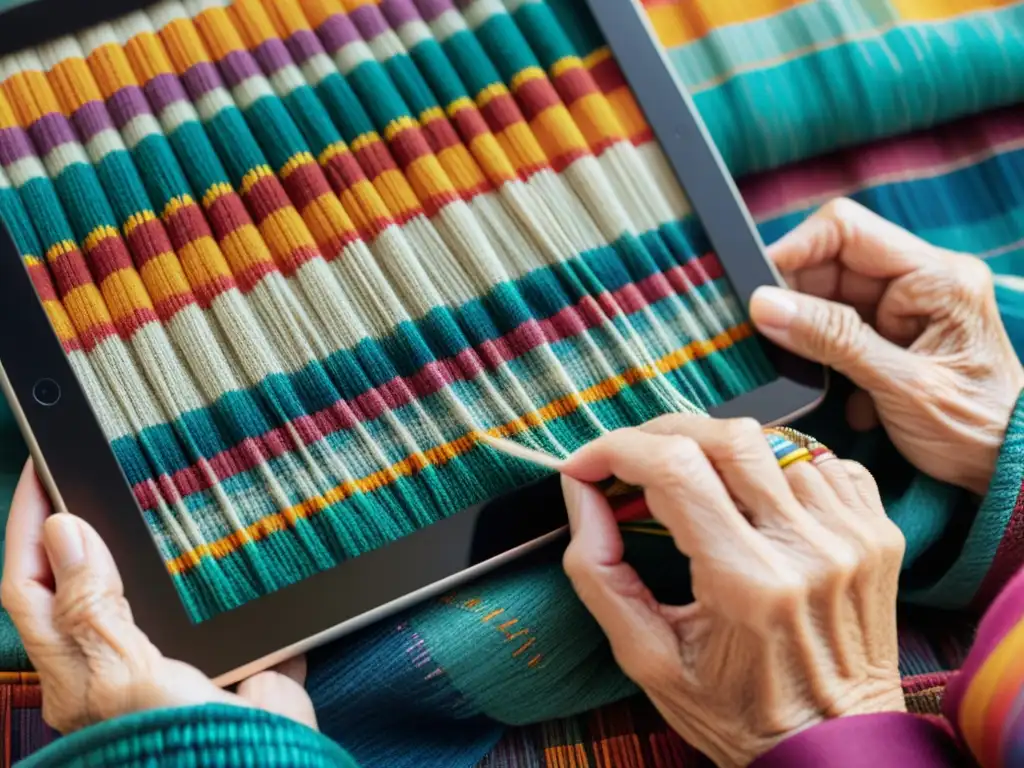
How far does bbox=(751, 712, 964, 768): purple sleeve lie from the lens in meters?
0.54

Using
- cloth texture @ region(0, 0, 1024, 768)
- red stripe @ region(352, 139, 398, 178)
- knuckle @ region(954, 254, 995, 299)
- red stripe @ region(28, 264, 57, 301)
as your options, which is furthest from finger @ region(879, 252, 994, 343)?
red stripe @ region(28, 264, 57, 301)

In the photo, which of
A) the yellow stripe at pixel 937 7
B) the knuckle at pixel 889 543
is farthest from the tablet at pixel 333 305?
the yellow stripe at pixel 937 7

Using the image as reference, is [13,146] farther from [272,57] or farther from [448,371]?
[448,371]

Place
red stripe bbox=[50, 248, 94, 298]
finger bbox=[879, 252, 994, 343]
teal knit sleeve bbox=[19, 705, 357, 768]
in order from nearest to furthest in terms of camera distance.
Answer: teal knit sleeve bbox=[19, 705, 357, 768], red stripe bbox=[50, 248, 94, 298], finger bbox=[879, 252, 994, 343]

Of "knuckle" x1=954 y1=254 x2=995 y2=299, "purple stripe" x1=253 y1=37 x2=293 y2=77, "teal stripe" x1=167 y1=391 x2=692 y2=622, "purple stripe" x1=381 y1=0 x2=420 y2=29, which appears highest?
"purple stripe" x1=253 y1=37 x2=293 y2=77

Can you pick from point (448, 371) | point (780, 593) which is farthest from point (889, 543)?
point (448, 371)

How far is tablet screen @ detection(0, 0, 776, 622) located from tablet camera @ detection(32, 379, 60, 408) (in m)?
0.02

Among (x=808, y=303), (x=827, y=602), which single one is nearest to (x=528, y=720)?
(x=827, y=602)

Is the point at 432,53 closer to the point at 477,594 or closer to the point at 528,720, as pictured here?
the point at 477,594

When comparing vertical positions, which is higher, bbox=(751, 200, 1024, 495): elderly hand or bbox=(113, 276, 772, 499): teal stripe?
bbox=(113, 276, 772, 499): teal stripe

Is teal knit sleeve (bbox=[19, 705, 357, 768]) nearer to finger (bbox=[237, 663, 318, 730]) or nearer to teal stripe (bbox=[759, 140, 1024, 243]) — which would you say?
finger (bbox=[237, 663, 318, 730])

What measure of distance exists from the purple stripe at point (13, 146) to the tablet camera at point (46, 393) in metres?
0.17

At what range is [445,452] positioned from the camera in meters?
0.60

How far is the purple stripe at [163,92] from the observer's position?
25.4 inches
